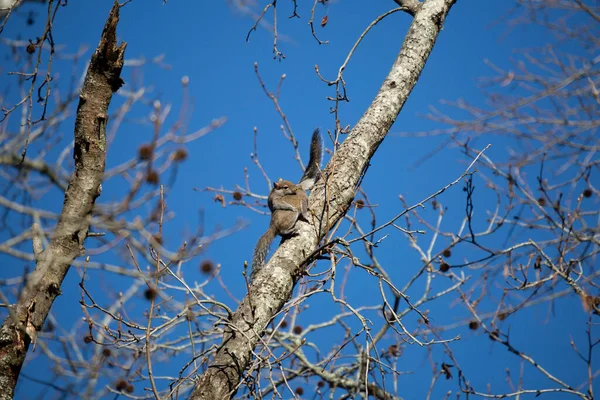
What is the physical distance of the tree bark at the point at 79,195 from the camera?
192 cm

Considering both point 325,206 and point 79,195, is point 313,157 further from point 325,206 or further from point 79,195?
point 79,195

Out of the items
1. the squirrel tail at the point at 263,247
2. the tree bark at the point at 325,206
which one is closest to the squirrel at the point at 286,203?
the squirrel tail at the point at 263,247

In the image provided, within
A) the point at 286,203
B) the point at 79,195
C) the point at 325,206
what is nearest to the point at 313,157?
the point at 286,203

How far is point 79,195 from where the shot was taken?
2.11 meters

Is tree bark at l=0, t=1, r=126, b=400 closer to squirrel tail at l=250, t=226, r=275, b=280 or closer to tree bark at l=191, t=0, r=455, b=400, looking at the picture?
tree bark at l=191, t=0, r=455, b=400

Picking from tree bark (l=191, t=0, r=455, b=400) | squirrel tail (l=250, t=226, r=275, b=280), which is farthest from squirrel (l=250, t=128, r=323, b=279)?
tree bark (l=191, t=0, r=455, b=400)

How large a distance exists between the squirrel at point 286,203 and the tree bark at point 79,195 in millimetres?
1253

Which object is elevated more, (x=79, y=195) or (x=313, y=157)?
(x=313, y=157)

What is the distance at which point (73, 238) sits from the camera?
2086 millimetres

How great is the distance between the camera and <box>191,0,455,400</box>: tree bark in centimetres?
221

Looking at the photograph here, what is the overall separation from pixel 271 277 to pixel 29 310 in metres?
0.98

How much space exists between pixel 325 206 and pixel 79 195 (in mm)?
1104

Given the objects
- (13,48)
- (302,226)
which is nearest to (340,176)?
(302,226)

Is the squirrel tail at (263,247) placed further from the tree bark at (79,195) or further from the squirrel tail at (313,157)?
the tree bark at (79,195)
